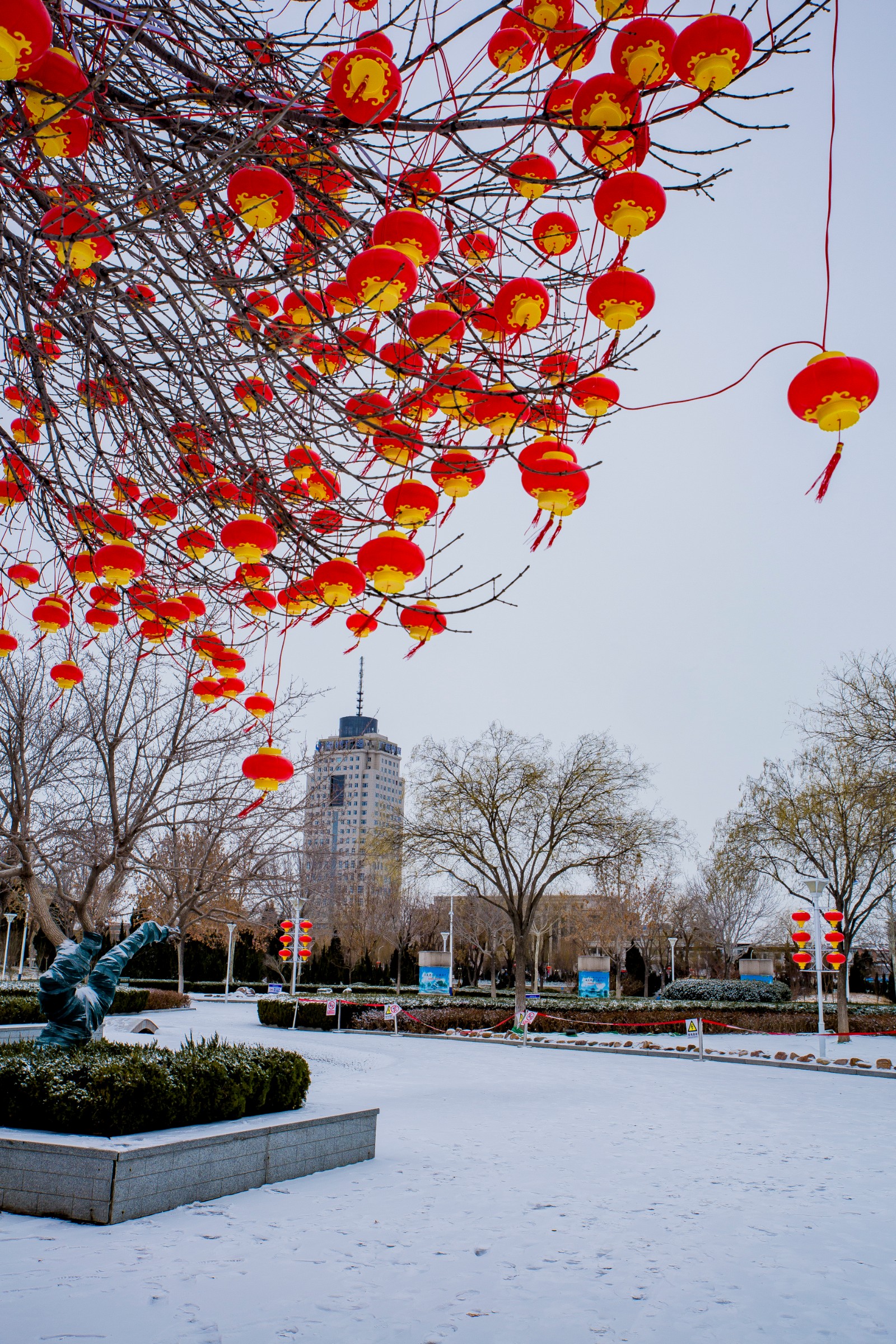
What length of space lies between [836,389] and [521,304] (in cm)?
113

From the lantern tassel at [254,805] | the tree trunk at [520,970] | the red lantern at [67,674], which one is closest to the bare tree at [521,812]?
the tree trunk at [520,970]

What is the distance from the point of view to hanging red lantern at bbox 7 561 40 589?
524cm

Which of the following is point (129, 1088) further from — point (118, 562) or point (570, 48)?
point (570, 48)

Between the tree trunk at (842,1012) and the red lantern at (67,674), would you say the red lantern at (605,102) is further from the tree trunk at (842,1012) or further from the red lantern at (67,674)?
the tree trunk at (842,1012)

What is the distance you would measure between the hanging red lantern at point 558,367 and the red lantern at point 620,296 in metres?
0.30

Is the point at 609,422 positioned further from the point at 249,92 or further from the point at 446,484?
the point at 249,92

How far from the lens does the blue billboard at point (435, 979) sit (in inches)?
1436

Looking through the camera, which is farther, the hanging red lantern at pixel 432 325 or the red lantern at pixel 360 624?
the red lantern at pixel 360 624

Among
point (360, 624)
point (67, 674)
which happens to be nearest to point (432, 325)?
point (360, 624)

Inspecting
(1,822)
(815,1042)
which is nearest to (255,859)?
(1,822)

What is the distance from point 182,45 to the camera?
3.12 m

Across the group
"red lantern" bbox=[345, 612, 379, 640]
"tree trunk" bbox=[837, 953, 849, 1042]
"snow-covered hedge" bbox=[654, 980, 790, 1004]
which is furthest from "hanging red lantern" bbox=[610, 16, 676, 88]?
"snow-covered hedge" bbox=[654, 980, 790, 1004]

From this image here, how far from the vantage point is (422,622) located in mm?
4246

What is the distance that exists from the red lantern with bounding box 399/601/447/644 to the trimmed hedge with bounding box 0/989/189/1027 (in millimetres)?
12305
